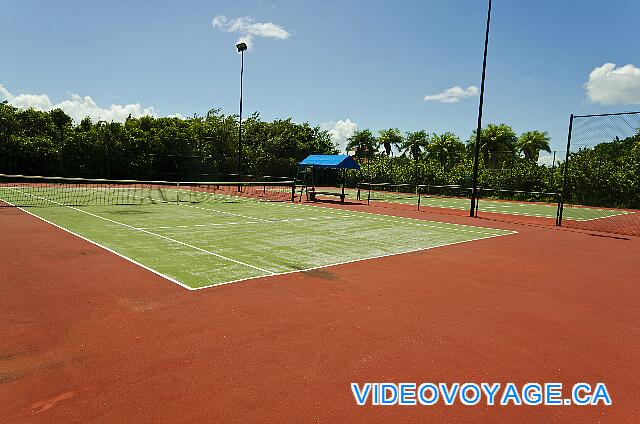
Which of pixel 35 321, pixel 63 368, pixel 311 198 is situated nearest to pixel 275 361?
pixel 63 368

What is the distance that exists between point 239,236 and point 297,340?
793 centimetres

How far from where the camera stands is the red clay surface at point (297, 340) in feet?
13.5

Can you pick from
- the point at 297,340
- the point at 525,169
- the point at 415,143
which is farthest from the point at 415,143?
the point at 297,340

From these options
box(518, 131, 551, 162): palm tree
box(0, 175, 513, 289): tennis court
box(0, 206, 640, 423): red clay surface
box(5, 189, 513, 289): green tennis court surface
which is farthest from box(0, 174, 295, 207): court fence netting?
box(518, 131, 551, 162): palm tree

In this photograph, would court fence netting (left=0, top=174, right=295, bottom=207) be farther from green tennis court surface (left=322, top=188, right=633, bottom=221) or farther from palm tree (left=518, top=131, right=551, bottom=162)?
palm tree (left=518, top=131, right=551, bottom=162)

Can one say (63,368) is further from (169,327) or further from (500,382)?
(500,382)

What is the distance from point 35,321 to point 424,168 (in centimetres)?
4086

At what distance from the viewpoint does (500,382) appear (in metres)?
4.74

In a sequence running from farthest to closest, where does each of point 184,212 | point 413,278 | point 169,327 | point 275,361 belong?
point 184,212 → point 413,278 → point 169,327 → point 275,361

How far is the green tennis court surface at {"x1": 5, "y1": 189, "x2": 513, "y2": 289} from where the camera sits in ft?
31.1

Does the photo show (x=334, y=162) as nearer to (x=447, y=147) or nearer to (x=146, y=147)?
(x=146, y=147)

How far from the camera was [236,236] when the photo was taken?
13.2 m

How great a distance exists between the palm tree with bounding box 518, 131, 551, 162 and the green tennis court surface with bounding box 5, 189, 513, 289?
4984cm

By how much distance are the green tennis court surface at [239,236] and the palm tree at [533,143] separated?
49.8m
